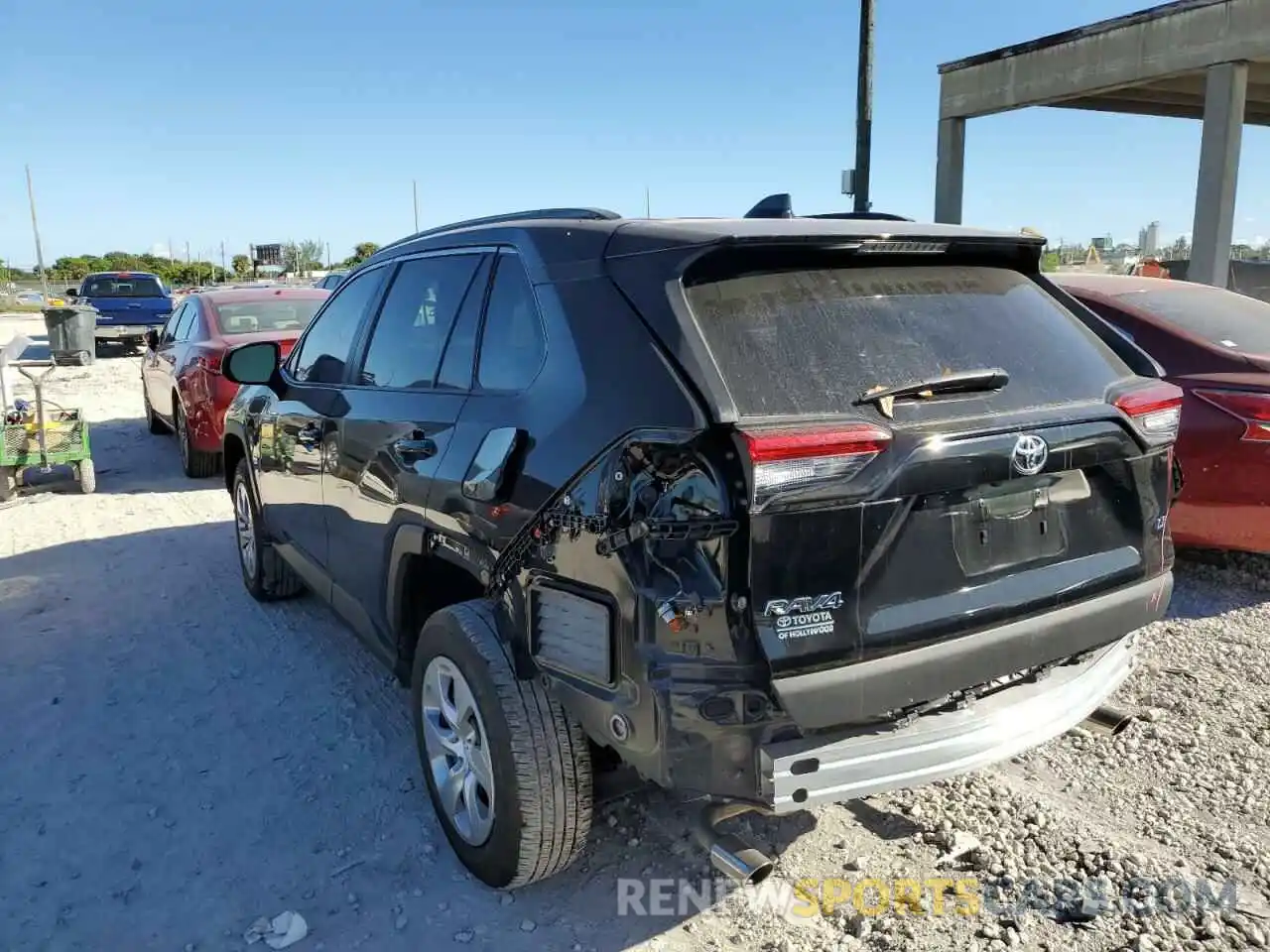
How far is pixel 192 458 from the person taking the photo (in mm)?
8688

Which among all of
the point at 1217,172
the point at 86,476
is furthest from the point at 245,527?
the point at 1217,172

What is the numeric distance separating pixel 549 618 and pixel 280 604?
343 cm

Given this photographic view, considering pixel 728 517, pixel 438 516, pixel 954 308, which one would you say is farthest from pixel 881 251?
pixel 438 516

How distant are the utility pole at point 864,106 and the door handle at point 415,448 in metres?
13.9

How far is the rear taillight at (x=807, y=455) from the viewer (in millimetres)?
2133

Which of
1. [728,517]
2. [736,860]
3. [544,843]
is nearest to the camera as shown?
[728,517]

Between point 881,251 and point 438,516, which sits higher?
point 881,251

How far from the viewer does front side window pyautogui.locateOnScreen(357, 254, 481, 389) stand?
3.31 m

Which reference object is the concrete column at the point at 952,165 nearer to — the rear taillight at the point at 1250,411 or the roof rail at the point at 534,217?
the rear taillight at the point at 1250,411

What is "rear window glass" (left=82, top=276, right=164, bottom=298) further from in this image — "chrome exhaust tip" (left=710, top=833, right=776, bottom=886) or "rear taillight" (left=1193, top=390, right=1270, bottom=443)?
"chrome exhaust tip" (left=710, top=833, right=776, bottom=886)

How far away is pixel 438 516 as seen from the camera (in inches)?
119

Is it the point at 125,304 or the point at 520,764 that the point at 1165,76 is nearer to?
the point at 520,764

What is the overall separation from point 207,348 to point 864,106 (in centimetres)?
1147

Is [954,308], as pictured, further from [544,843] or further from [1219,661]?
[1219,661]
